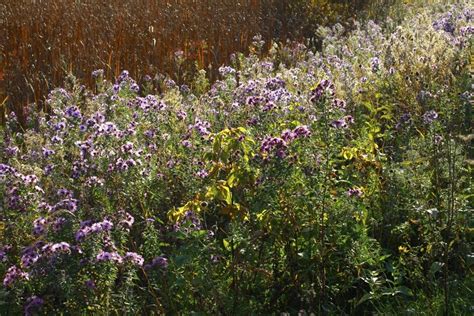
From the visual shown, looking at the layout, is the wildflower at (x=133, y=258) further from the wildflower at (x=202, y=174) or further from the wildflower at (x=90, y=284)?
the wildflower at (x=202, y=174)

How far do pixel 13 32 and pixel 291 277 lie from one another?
5612 millimetres

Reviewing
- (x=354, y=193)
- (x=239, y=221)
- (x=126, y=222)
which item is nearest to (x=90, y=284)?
(x=126, y=222)

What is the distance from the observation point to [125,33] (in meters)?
8.44

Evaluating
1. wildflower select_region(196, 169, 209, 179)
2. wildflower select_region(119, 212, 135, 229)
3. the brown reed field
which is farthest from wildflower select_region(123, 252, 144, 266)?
the brown reed field

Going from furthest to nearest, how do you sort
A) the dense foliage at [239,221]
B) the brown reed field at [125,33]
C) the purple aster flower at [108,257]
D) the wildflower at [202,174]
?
the brown reed field at [125,33] < the wildflower at [202,174] < the dense foliage at [239,221] < the purple aster flower at [108,257]

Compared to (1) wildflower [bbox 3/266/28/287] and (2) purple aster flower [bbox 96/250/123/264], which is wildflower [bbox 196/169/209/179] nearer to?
(2) purple aster flower [bbox 96/250/123/264]

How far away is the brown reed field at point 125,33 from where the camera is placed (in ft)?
23.9

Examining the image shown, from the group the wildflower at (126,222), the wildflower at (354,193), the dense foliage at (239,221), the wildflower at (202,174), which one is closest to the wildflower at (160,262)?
the dense foliage at (239,221)

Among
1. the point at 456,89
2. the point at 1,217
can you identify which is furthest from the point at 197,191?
the point at 456,89

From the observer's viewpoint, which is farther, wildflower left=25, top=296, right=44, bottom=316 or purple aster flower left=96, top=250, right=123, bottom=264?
wildflower left=25, top=296, right=44, bottom=316

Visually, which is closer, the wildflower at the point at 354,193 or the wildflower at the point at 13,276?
the wildflower at the point at 13,276

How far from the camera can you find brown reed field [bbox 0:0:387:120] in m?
7.27

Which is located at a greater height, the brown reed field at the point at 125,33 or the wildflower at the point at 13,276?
the wildflower at the point at 13,276

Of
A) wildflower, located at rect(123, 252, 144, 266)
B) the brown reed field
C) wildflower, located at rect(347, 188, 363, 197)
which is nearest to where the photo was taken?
wildflower, located at rect(123, 252, 144, 266)
